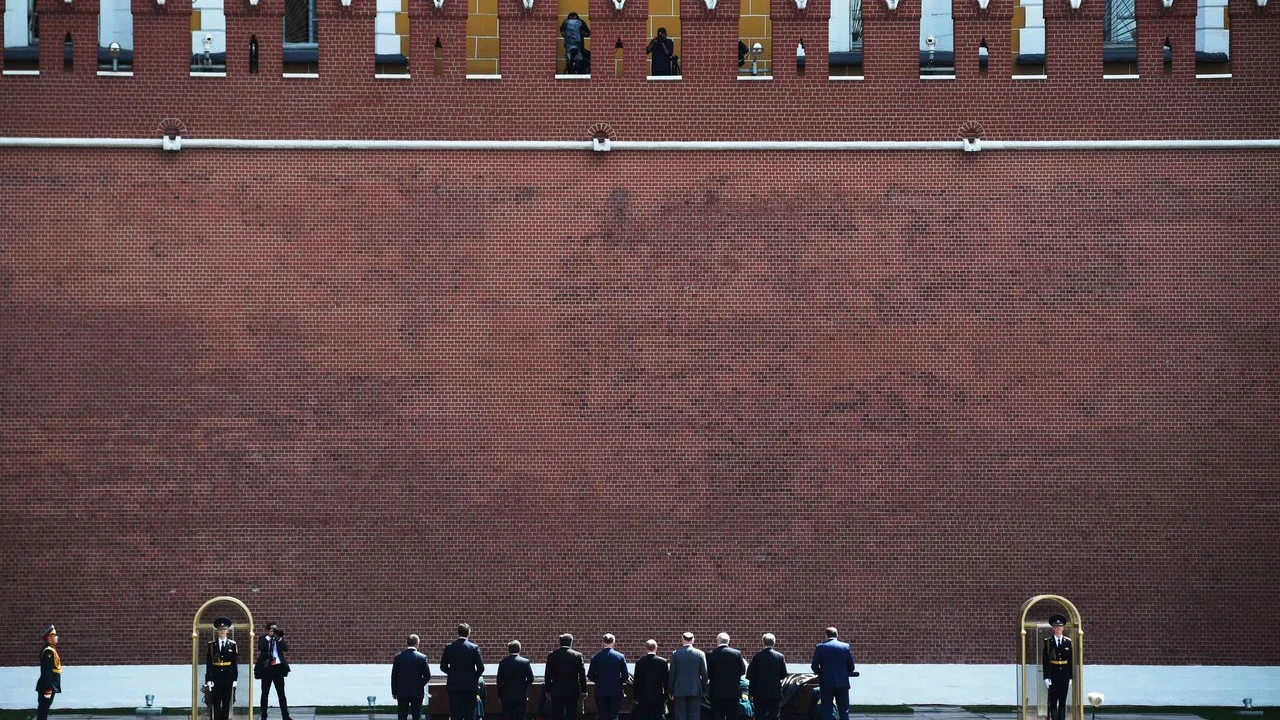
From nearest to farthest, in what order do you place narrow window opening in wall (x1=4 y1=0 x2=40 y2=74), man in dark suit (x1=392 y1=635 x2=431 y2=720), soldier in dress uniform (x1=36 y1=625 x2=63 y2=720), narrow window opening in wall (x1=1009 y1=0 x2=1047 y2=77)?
man in dark suit (x1=392 y1=635 x2=431 y2=720), soldier in dress uniform (x1=36 y1=625 x2=63 y2=720), narrow window opening in wall (x1=4 y1=0 x2=40 y2=74), narrow window opening in wall (x1=1009 y1=0 x2=1047 y2=77)

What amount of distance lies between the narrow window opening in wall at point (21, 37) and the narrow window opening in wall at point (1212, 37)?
1529cm

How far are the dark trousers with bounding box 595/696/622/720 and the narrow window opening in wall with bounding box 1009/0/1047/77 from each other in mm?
10486

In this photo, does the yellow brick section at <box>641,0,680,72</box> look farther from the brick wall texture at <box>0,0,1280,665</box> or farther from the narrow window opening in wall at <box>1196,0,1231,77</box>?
the narrow window opening in wall at <box>1196,0,1231,77</box>

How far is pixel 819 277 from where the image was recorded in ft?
69.2

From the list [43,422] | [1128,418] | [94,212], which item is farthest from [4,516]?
[1128,418]

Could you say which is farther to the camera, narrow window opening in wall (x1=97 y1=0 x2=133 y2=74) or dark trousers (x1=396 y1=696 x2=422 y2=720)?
narrow window opening in wall (x1=97 y1=0 x2=133 y2=74)

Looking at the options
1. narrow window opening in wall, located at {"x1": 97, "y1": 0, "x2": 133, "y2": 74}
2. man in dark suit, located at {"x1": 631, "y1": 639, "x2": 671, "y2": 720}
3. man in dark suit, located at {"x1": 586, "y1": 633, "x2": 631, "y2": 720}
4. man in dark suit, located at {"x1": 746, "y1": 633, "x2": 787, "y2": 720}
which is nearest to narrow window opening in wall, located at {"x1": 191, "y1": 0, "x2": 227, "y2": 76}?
narrow window opening in wall, located at {"x1": 97, "y1": 0, "x2": 133, "y2": 74}

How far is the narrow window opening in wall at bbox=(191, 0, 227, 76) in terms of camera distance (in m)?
21.8

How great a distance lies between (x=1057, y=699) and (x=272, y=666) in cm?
871

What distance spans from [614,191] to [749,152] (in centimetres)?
180

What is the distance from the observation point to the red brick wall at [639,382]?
20.6 meters

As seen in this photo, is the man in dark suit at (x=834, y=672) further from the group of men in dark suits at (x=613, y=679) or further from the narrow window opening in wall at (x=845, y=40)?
the narrow window opening in wall at (x=845, y=40)

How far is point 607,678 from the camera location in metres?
17.2

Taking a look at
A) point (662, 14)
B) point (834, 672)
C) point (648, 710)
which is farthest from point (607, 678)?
point (662, 14)
